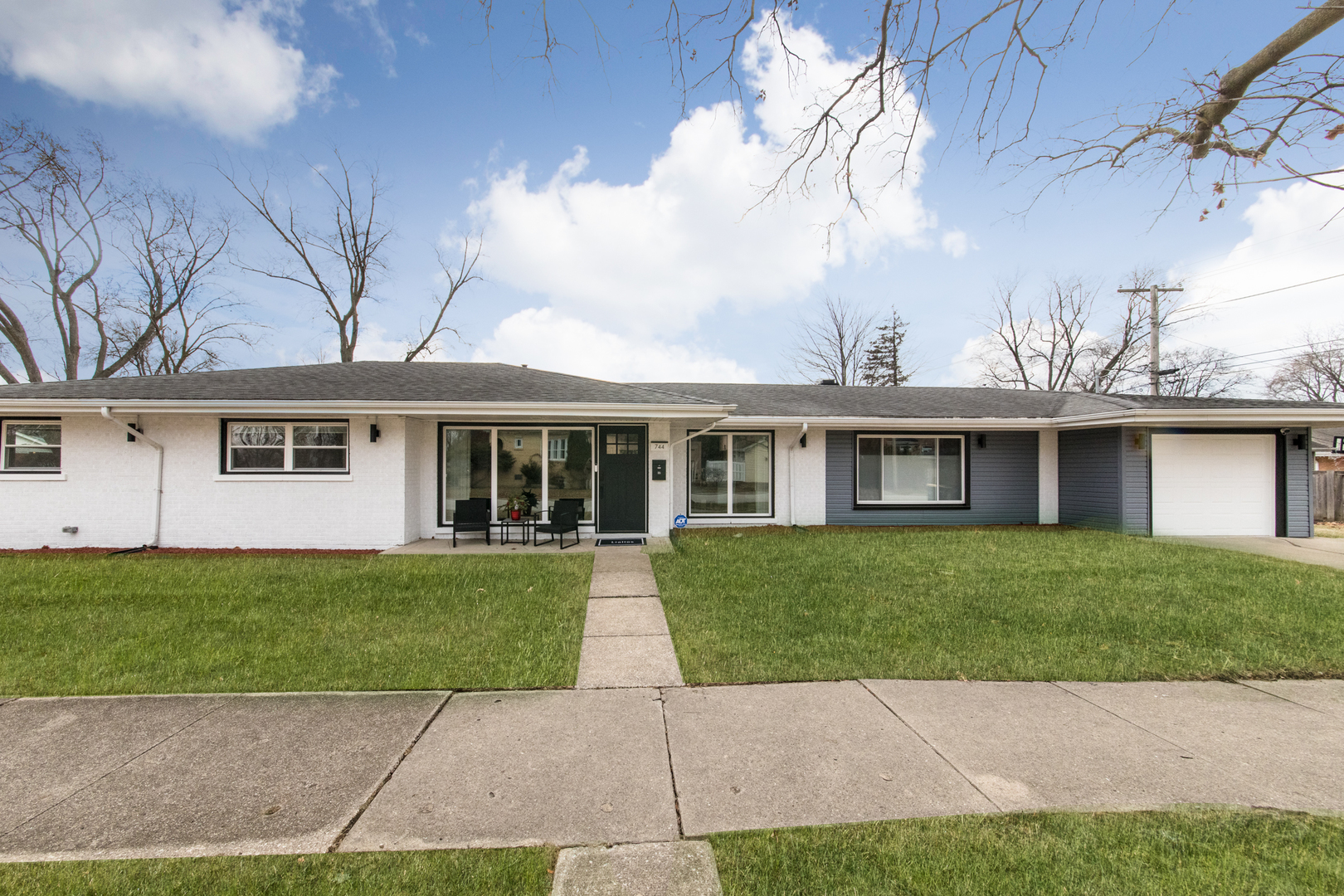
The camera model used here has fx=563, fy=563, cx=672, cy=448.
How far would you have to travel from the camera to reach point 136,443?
393 inches

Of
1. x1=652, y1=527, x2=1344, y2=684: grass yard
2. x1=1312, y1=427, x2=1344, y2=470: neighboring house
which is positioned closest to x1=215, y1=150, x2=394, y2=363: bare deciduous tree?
x1=652, y1=527, x2=1344, y2=684: grass yard

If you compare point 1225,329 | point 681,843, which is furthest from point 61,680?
point 1225,329

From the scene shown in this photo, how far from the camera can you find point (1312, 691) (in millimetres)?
4082

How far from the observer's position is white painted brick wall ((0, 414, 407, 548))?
392 inches

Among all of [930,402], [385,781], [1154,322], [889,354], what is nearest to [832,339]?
[889,354]

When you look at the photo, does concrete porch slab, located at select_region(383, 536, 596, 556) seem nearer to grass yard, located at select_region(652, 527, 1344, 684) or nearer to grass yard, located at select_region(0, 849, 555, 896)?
grass yard, located at select_region(652, 527, 1344, 684)

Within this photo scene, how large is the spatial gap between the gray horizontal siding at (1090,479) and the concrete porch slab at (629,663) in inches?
446

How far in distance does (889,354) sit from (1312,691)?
3288cm

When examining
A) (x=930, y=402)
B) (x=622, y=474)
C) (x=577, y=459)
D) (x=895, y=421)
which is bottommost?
(x=622, y=474)

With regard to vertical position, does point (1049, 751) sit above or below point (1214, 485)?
below

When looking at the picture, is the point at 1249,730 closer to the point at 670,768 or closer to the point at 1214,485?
the point at 670,768

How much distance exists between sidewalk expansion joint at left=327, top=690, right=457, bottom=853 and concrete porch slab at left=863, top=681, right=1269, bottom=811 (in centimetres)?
292

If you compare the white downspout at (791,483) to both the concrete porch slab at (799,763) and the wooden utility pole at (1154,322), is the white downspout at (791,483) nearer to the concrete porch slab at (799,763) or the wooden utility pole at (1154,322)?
the concrete porch slab at (799,763)

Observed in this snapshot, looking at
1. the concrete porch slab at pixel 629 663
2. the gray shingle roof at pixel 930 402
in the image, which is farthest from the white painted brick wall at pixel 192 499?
the gray shingle roof at pixel 930 402
